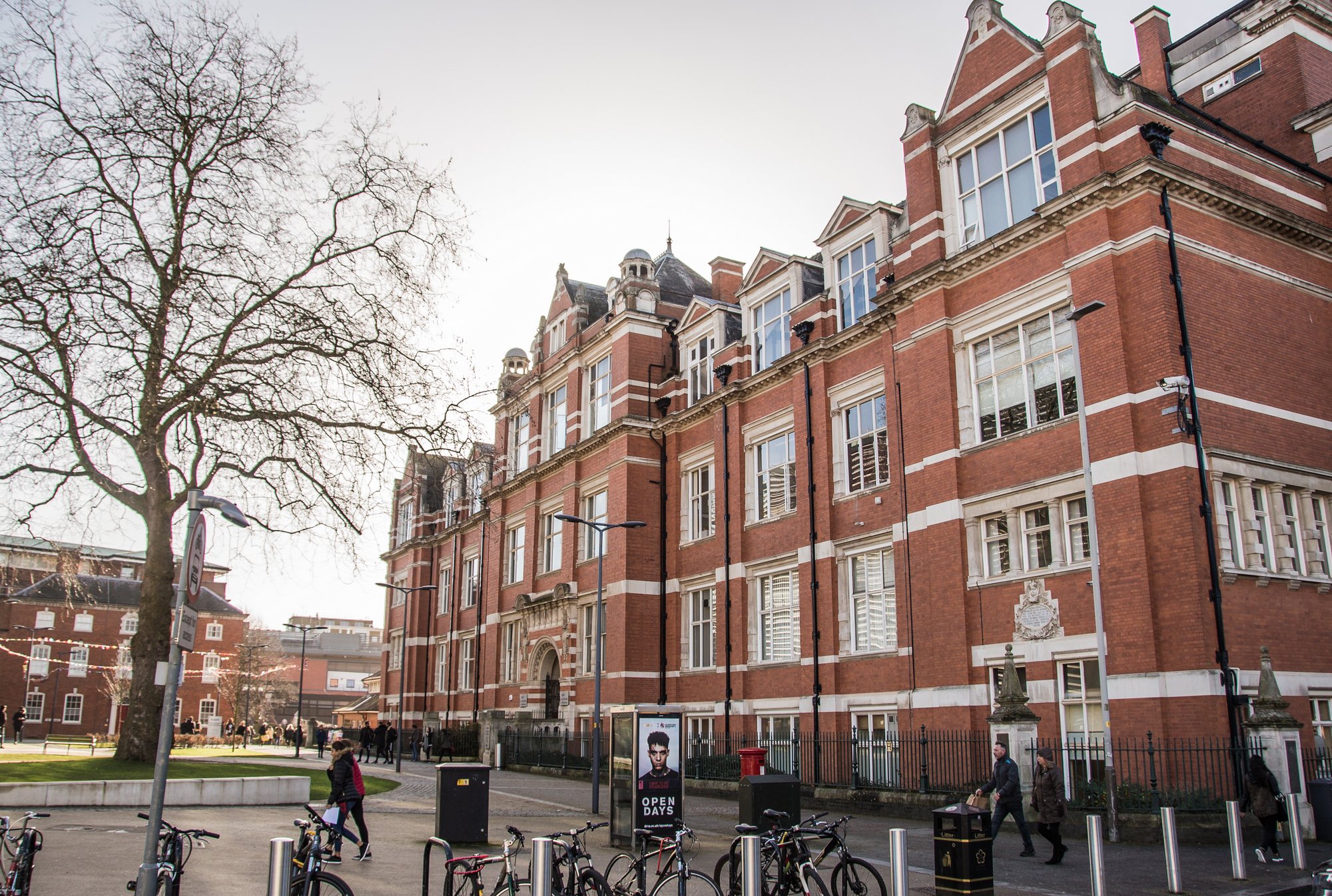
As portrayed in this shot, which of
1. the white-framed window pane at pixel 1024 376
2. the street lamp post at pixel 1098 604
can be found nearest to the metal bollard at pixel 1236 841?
the street lamp post at pixel 1098 604

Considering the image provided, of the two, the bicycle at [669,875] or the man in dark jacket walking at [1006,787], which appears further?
the man in dark jacket walking at [1006,787]

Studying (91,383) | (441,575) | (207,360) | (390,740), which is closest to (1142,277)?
(207,360)

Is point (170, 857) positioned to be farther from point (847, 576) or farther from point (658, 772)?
point (847, 576)

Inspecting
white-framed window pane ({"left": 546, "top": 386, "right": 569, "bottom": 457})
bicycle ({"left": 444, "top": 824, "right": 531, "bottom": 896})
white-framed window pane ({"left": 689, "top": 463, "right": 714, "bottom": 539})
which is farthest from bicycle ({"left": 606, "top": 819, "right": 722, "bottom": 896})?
white-framed window pane ({"left": 546, "top": 386, "right": 569, "bottom": 457})

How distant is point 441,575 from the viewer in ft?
169

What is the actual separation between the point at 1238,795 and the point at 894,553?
8.87 m

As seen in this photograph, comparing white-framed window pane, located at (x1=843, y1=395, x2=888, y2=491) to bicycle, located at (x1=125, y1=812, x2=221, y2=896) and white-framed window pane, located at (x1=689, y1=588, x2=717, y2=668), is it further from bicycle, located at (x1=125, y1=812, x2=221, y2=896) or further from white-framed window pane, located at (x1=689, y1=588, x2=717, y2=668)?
bicycle, located at (x1=125, y1=812, x2=221, y2=896)

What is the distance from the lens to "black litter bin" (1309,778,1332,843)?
1544 cm

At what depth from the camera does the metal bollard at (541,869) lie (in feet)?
22.7

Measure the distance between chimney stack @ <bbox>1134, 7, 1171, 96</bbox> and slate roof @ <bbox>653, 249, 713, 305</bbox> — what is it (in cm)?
1720

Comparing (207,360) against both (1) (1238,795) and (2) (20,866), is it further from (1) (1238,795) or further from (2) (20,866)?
(1) (1238,795)

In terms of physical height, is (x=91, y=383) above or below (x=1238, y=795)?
above

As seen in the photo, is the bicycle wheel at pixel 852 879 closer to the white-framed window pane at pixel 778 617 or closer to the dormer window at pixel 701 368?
the white-framed window pane at pixel 778 617

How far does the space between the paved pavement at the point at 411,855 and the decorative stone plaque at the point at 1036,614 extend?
348 centimetres
